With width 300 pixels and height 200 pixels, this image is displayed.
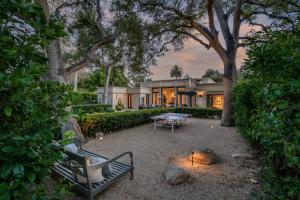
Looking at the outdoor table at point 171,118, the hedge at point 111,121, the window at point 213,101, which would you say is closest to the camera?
the hedge at point 111,121

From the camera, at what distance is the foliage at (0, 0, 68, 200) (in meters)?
0.81

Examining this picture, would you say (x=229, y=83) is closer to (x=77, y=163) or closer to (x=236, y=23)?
(x=236, y=23)

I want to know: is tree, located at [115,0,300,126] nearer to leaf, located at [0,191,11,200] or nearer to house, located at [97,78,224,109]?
house, located at [97,78,224,109]

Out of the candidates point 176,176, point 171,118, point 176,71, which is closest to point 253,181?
point 176,176

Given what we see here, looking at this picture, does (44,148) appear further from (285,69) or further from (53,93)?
(285,69)

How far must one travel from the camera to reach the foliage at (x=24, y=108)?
0.81 metres

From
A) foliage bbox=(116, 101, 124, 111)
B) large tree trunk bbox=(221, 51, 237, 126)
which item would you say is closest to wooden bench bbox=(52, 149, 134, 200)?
large tree trunk bbox=(221, 51, 237, 126)

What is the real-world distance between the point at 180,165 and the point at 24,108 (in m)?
4.27

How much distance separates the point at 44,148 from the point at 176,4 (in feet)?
32.2

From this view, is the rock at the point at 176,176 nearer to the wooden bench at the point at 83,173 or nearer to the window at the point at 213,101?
the wooden bench at the point at 83,173

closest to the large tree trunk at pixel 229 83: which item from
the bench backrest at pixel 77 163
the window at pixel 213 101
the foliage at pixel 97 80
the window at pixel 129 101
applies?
the bench backrest at pixel 77 163

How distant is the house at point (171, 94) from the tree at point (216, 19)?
8.71 meters

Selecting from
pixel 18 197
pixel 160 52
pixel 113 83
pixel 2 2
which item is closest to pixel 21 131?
pixel 18 197

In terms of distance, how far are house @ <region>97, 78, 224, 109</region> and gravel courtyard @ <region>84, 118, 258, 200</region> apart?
1273cm
